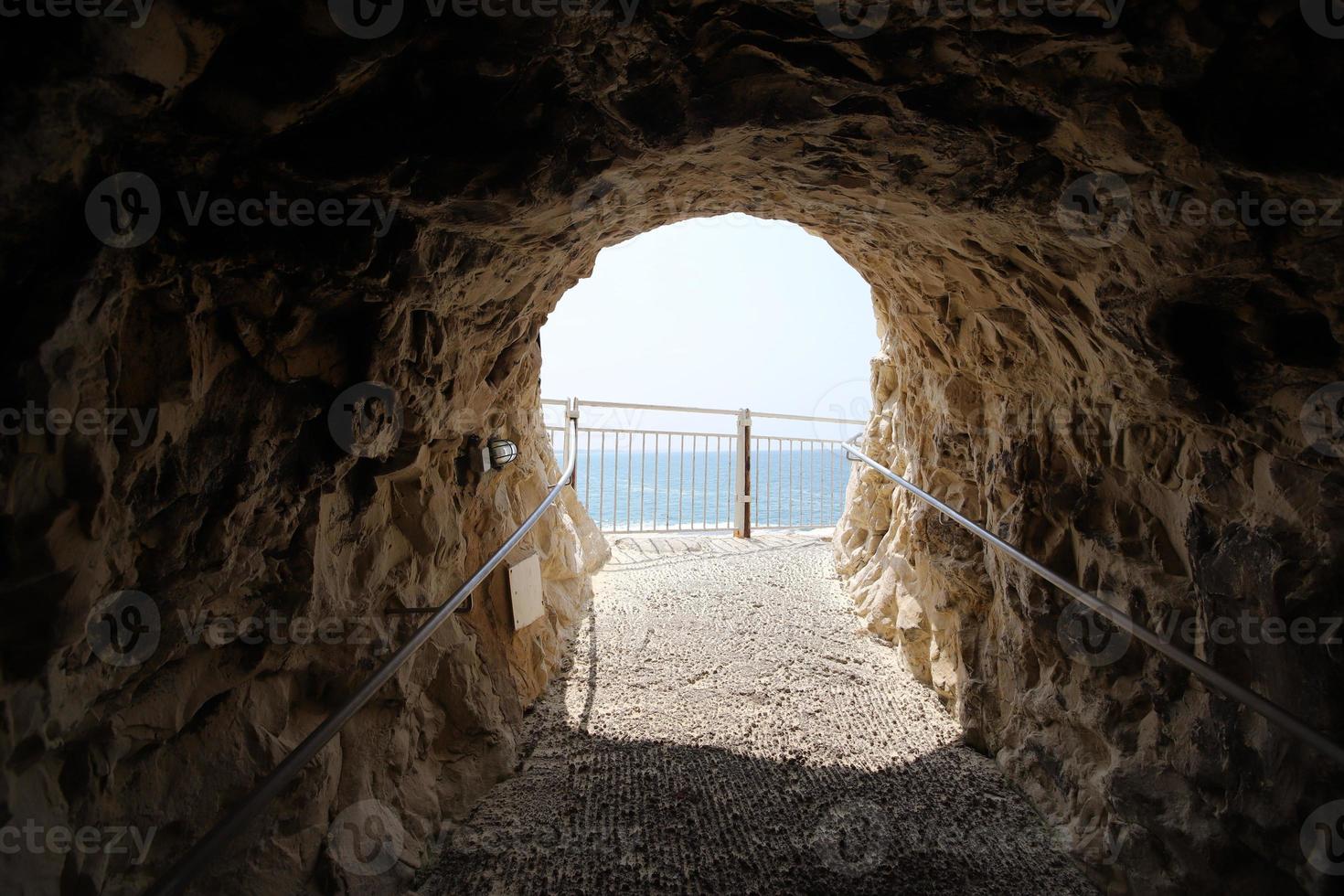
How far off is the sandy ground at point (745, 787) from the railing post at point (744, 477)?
98.6 inches

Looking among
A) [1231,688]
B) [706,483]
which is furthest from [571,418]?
[1231,688]

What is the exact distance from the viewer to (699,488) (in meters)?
6.88

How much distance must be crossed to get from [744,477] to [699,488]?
63 centimetres

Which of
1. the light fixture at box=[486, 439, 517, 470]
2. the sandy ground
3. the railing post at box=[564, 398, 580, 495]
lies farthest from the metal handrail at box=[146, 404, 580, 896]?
the railing post at box=[564, 398, 580, 495]

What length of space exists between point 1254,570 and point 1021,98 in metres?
1.24

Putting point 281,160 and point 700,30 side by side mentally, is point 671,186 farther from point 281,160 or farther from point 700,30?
point 281,160

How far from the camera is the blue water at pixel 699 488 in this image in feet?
21.1

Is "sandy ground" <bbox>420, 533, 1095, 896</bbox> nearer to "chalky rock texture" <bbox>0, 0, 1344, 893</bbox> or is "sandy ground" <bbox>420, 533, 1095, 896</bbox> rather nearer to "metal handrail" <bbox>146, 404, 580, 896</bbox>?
"chalky rock texture" <bbox>0, 0, 1344, 893</bbox>

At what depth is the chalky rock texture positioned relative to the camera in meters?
0.96

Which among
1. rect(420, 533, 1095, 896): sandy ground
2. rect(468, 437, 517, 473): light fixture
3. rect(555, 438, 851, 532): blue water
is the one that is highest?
rect(468, 437, 517, 473): light fixture

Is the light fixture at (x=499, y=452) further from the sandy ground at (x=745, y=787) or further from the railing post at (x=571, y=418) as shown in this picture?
the railing post at (x=571, y=418)

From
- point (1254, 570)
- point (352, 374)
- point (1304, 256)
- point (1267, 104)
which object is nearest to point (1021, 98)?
point (1267, 104)

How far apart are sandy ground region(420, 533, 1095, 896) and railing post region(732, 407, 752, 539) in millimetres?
2504

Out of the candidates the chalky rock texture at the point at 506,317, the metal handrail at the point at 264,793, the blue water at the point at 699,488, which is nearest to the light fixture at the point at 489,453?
the chalky rock texture at the point at 506,317
